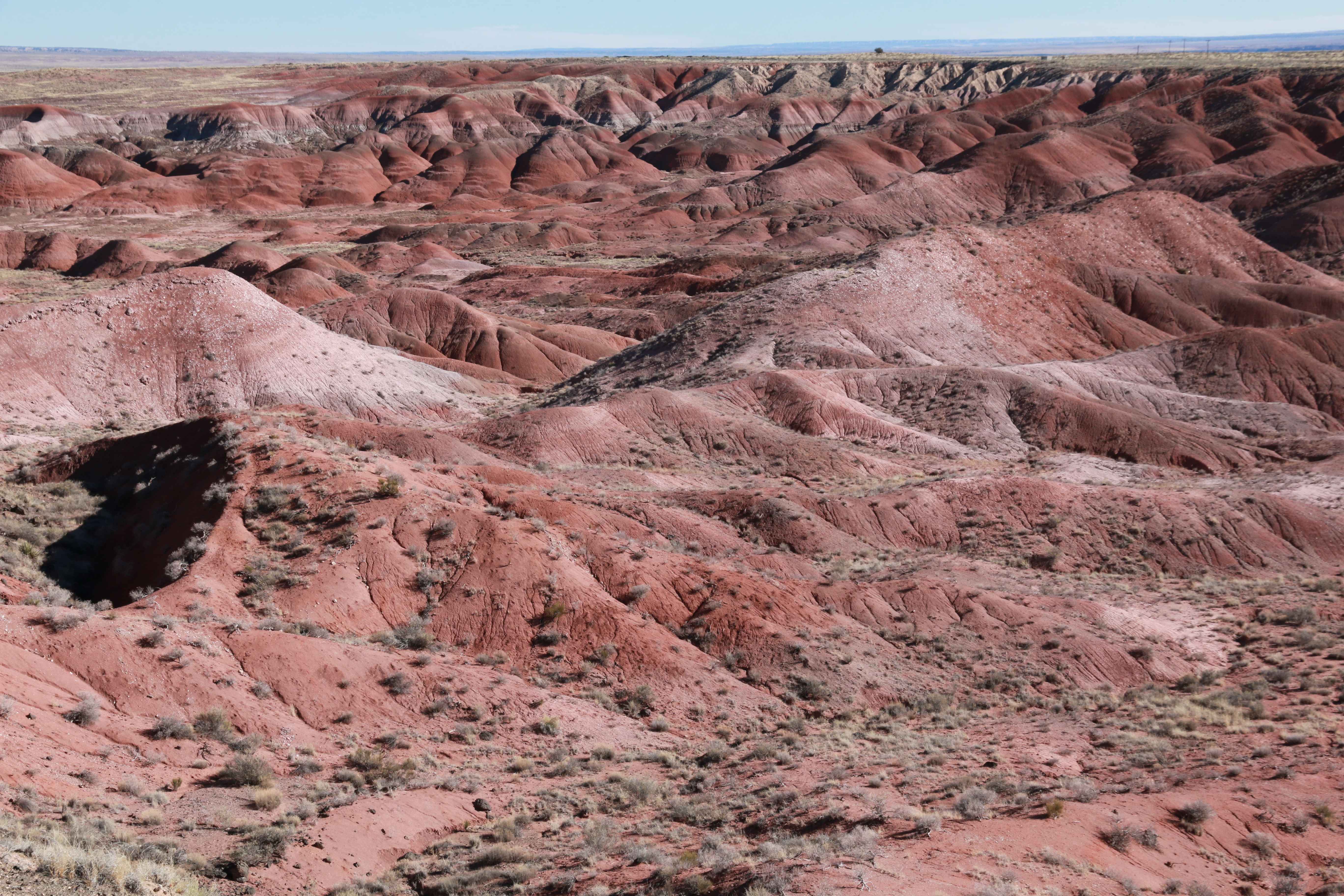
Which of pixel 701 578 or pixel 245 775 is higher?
pixel 245 775

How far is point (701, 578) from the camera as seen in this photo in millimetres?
22188

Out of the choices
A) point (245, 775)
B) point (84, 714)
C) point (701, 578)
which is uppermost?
point (84, 714)

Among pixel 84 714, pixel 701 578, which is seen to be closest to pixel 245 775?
pixel 84 714

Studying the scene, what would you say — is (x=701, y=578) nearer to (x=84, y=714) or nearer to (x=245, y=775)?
(x=245, y=775)

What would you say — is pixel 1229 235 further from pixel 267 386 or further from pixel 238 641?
pixel 238 641

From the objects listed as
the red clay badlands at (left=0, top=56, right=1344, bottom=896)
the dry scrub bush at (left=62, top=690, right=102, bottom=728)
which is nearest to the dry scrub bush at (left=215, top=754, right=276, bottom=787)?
the red clay badlands at (left=0, top=56, right=1344, bottom=896)

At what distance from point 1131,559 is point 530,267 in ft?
214

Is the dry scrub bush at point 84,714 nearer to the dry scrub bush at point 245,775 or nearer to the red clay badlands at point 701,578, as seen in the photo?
the red clay badlands at point 701,578

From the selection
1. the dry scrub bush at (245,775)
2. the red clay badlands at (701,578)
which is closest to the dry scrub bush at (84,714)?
the red clay badlands at (701,578)

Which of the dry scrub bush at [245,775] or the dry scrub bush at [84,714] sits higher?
the dry scrub bush at [84,714]

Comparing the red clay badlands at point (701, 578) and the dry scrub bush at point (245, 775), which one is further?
the dry scrub bush at point (245, 775)

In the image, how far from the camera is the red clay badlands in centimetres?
1286

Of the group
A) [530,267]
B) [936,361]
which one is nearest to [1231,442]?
[936,361]

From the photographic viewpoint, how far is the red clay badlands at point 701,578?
12.9m
